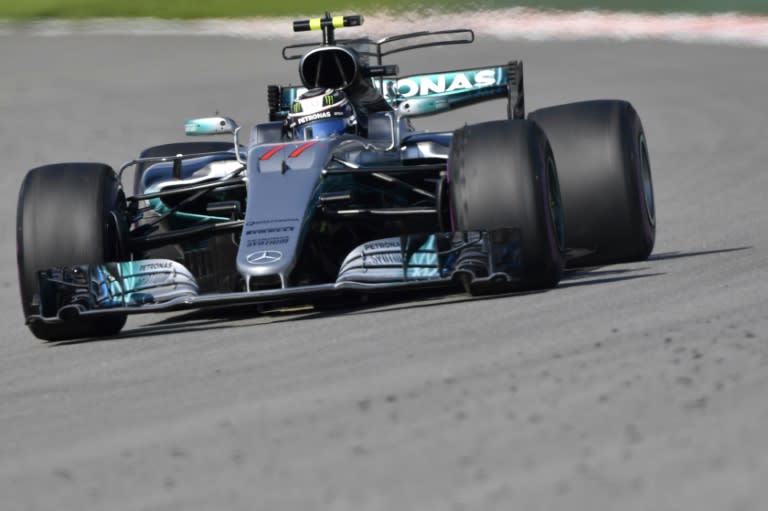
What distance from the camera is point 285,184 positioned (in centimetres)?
798

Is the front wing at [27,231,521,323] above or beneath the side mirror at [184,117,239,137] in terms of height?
beneath

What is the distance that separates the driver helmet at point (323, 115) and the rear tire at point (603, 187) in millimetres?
1201

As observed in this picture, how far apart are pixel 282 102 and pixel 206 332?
11.1ft

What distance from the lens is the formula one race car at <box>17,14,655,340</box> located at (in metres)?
7.41

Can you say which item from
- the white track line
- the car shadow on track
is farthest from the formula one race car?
the white track line

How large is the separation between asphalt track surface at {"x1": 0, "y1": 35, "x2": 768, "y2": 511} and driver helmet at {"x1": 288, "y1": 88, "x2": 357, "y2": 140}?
3.88ft

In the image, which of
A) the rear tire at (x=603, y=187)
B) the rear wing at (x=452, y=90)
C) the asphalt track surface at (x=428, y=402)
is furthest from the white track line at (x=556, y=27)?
the asphalt track surface at (x=428, y=402)

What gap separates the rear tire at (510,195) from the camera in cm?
742

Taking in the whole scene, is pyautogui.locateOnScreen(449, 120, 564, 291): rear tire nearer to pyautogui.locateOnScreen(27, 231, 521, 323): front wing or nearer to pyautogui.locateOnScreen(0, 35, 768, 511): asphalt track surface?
pyautogui.locateOnScreen(27, 231, 521, 323): front wing

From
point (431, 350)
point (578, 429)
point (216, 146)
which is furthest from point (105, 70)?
point (578, 429)

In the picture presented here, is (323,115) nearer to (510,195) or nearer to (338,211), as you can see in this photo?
(338,211)

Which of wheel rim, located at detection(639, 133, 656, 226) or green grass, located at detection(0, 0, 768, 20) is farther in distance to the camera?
green grass, located at detection(0, 0, 768, 20)

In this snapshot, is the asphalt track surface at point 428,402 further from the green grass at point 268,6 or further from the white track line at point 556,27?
the white track line at point 556,27

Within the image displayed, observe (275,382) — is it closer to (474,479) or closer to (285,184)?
(474,479)
